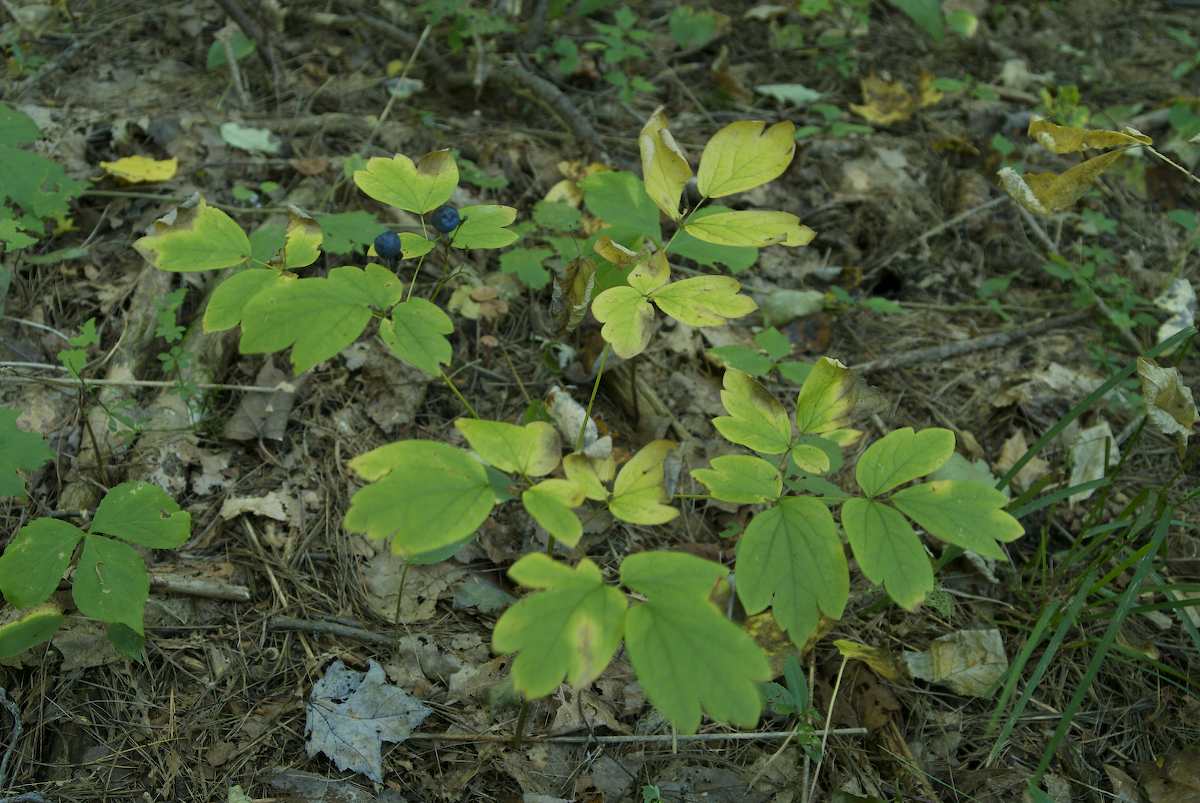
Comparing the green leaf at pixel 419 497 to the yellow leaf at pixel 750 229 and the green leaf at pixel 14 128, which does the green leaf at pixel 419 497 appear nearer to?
the yellow leaf at pixel 750 229

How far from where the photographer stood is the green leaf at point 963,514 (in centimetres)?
123

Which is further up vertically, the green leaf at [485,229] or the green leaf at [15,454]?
the green leaf at [485,229]

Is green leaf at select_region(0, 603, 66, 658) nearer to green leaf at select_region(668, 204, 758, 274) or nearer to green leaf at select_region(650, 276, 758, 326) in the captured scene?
green leaf at select_region(650, 276, 758, 326)

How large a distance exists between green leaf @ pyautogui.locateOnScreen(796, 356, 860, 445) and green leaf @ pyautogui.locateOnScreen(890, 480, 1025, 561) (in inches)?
7.4

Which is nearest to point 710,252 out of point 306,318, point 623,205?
point 623,205

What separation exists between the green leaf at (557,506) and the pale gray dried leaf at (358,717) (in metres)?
0.65

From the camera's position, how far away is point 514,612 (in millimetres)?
1042

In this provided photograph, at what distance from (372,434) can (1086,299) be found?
7.43ft

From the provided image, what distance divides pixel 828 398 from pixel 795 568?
1.19 ft

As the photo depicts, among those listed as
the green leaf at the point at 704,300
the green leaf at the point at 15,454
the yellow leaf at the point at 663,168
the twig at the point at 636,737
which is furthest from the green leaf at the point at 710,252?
the green leaf at the point at 15,454

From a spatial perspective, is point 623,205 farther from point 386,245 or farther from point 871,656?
point 871,656

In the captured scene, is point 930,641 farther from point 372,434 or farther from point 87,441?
point 87,441

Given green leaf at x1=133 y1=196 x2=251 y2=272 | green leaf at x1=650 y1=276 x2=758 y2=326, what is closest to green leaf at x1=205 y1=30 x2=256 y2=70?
green leaf at x1=133 y1=196 x2=251 y2=272

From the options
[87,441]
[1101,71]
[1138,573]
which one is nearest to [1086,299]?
[1138,573]
